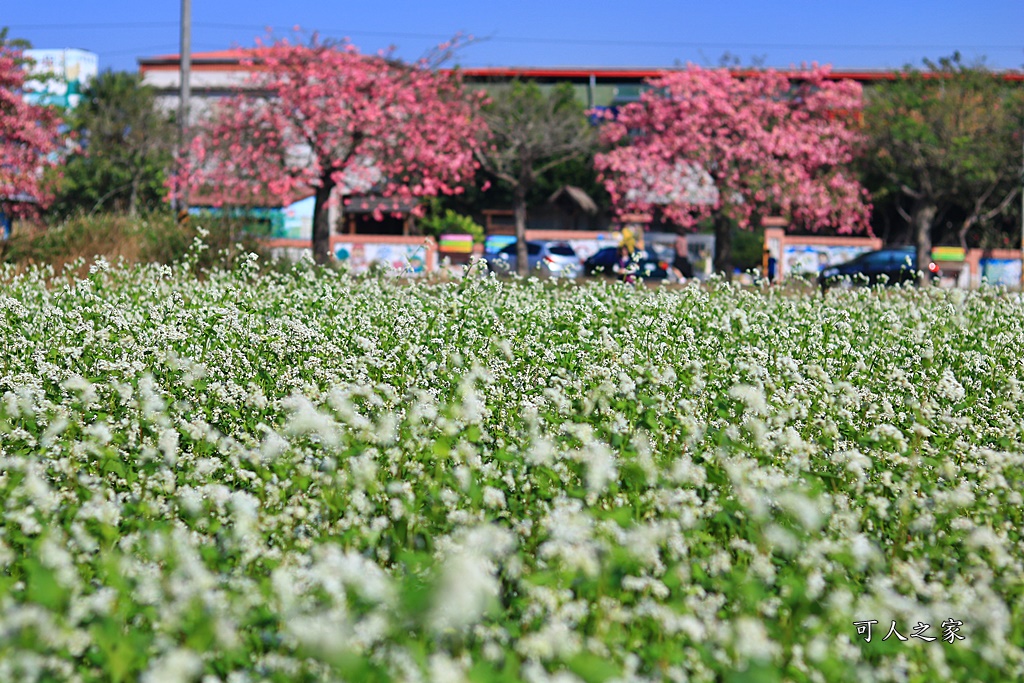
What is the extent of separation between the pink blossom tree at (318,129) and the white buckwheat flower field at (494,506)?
65.8 feet

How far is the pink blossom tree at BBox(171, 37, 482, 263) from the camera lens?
2875 cm

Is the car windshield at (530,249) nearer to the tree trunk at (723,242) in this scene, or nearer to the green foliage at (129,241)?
the tree trunk at (723,242)

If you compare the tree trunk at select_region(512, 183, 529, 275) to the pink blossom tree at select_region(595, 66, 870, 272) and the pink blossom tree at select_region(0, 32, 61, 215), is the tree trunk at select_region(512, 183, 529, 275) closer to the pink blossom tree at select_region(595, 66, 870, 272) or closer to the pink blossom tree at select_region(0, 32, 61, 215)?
the pink blossom tree at select_region(595, 66, 870, 272)

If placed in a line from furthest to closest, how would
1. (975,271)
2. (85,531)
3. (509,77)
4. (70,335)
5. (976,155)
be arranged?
1. (509,77)
2. (976,155)
3. (975,271)
4. (70,335)
5. (85,531)

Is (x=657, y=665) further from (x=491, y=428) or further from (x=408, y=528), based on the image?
(x=491, y=428)

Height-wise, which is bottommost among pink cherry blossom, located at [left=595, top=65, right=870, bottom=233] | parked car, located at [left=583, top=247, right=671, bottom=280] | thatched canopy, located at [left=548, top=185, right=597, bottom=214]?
parked car, located at [left=583, top=247, right=671, bottom=280]

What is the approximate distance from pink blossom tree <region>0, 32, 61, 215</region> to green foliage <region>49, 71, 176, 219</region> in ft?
29.7

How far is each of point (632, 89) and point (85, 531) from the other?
2536 inches

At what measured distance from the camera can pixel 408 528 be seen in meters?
4.52

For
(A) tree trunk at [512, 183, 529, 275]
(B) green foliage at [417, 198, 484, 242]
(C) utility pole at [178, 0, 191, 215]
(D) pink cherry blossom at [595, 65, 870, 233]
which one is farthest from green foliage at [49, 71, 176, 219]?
(D) pink cherry blossom at [595, 65, 870, 233]

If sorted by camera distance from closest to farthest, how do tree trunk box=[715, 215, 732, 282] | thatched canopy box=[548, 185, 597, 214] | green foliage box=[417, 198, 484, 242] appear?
tree trunk box=[715, 215, 732, 282] < green foliage box=[417, 198, 484, 242] < thatched canopy box=[548, 185, 597, 214]

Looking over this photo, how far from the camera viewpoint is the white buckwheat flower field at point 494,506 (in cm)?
327

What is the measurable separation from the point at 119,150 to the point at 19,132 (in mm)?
11861

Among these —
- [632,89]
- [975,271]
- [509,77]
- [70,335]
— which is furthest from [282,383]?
[632,89]
